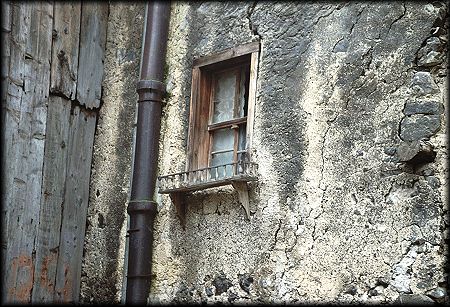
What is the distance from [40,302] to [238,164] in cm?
181

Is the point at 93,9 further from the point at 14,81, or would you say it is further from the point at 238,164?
the point at 238,164

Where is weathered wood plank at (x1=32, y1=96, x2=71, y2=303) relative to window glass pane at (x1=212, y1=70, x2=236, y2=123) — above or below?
below

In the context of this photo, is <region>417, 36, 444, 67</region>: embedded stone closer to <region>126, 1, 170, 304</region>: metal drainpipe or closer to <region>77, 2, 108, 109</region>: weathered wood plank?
<region>126, 1, 170, 304</region>: metal drainpipe

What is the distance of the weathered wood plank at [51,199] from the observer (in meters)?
5.00

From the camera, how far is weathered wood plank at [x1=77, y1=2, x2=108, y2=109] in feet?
17.8

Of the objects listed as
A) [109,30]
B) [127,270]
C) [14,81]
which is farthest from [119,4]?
[127,270]

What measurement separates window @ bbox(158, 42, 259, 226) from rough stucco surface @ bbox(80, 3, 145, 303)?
480 millimetres

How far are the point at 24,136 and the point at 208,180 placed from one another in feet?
4.64

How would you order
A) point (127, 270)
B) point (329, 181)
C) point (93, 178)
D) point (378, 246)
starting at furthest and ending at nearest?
point (93, 178)
point (127, 270)
point (329, 181)
point (378, 246)

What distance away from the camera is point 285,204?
430cm

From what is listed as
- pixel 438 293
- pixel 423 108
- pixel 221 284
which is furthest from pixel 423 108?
pixel 221 284

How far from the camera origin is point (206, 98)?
5043 mm

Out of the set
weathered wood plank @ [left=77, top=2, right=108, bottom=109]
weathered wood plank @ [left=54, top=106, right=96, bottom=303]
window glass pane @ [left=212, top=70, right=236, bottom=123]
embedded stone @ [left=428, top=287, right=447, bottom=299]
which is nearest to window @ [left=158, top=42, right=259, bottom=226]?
window glass pane @ [left=212, top=70, right=236, bottom=123]

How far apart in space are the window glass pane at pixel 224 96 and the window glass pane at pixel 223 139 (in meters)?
0.09
